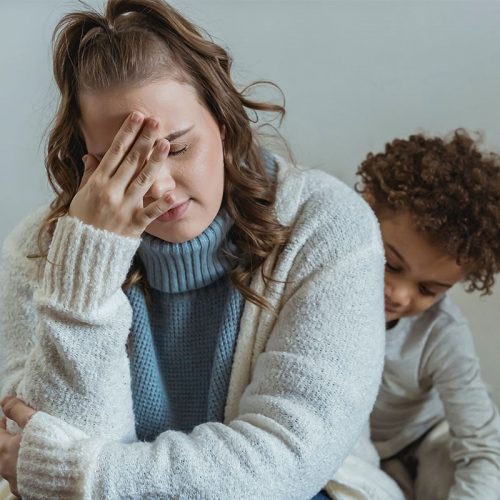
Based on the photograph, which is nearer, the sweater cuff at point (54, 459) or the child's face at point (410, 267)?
the sweater cuff at point (54, 459)

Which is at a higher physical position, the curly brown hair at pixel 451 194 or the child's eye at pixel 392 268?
the curly brown hair at pixel 451 194

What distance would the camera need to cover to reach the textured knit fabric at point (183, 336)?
98 cm

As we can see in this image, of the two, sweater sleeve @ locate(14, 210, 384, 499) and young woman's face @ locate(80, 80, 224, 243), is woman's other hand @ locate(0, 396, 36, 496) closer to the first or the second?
sweater sleeve @ locate(14, 210, 384, 499)

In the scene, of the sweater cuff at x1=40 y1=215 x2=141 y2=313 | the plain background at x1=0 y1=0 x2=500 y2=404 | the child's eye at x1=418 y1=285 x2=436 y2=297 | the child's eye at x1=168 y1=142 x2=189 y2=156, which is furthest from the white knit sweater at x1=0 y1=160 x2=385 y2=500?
the plain background at x1=0 y1=0 x2=500 y2=404

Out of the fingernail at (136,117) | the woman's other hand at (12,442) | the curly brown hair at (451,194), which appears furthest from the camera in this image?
the curly brown hair at (451,194)

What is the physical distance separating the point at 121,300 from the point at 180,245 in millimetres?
105

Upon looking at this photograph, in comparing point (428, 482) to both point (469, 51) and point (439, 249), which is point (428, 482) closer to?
point (439, 249)

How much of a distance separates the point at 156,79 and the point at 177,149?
0.08 m

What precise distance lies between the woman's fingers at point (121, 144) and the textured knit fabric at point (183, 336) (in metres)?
0.15

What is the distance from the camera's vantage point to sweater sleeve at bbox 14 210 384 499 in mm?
835

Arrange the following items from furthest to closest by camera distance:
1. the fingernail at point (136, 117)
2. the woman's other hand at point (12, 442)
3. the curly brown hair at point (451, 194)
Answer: the curly brown hair at point (451, 194)
the woman's other hand at point (12, 442)
the fingernail at point (136, 117)

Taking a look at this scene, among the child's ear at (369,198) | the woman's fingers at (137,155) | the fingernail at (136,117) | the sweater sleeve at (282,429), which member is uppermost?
the fingernail at (136,117)

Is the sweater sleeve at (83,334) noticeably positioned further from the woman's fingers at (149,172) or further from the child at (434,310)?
the child at (434,310)

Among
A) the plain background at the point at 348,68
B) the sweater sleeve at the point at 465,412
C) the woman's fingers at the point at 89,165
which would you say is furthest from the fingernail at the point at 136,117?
the sweater sleeve at the point at 465,412
